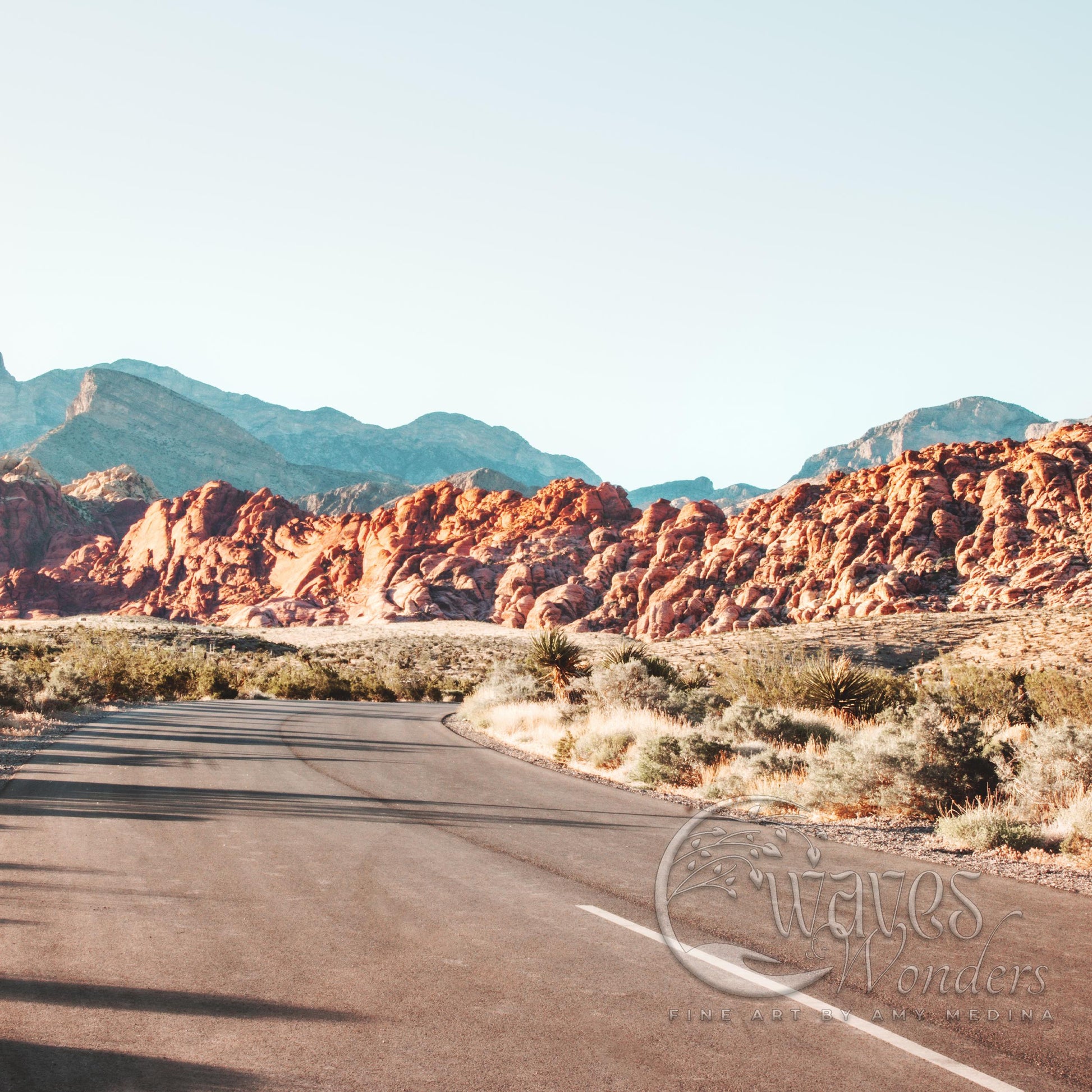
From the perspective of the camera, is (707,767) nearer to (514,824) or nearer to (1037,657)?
(514,824)

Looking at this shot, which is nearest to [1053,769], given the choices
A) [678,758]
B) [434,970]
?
[678,758]

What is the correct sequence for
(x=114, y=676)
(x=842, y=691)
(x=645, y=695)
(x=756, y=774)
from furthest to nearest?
(x=114, y=676), (x=842, y=691), (x=645, y=695), (x=756, y=774)

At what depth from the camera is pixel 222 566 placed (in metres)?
119

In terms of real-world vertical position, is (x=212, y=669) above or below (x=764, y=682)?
below

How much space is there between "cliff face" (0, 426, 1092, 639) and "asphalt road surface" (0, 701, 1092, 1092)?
193 feet

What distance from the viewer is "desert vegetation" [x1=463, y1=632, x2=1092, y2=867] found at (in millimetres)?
11008

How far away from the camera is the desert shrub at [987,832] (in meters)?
9.66

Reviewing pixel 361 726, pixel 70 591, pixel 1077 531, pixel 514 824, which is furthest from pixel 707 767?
pixel 70 591

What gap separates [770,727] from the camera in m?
17.0

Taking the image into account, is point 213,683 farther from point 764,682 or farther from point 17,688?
point 764,682

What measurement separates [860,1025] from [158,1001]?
3578mm

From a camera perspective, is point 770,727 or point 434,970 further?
point 770,727

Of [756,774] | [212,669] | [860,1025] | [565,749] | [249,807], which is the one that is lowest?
[212,669]

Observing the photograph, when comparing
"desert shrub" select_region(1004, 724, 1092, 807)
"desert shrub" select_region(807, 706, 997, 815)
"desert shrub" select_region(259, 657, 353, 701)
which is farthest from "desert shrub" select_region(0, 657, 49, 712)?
"desert shrub" select_region(1004, 724, 1092, 807)
